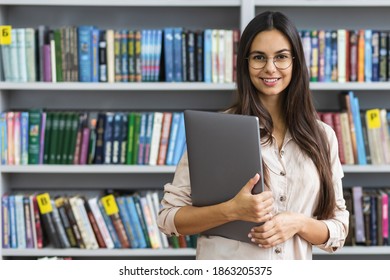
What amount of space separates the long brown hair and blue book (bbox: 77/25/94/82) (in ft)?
4.77

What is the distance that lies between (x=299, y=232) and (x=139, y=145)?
153cm

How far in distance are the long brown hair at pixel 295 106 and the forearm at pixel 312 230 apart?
6 centimetres

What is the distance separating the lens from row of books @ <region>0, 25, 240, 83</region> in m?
2.92

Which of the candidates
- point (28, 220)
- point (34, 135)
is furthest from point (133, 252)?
point (34, 135)

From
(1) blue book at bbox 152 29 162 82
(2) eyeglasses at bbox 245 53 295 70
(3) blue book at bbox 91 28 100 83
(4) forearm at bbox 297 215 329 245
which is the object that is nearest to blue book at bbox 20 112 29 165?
(3) blue book at bbox 91 28 100 83

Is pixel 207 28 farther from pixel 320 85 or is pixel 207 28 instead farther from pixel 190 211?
pixel 190 211

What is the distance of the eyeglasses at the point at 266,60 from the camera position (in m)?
1.55

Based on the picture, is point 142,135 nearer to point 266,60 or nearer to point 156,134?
point 156,134

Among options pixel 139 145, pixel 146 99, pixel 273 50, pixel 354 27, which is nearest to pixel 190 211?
pixel 273 50

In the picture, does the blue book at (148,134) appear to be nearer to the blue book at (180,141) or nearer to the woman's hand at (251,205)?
the blue book at (180,141)

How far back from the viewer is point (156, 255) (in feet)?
9.91

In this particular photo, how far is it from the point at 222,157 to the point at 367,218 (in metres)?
1.69

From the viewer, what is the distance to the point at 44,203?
9.78 ft

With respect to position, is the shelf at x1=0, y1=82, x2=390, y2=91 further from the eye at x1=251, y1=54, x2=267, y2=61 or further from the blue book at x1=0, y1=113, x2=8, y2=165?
the eye at x1=251, y1=54, x2=267, y2=61
